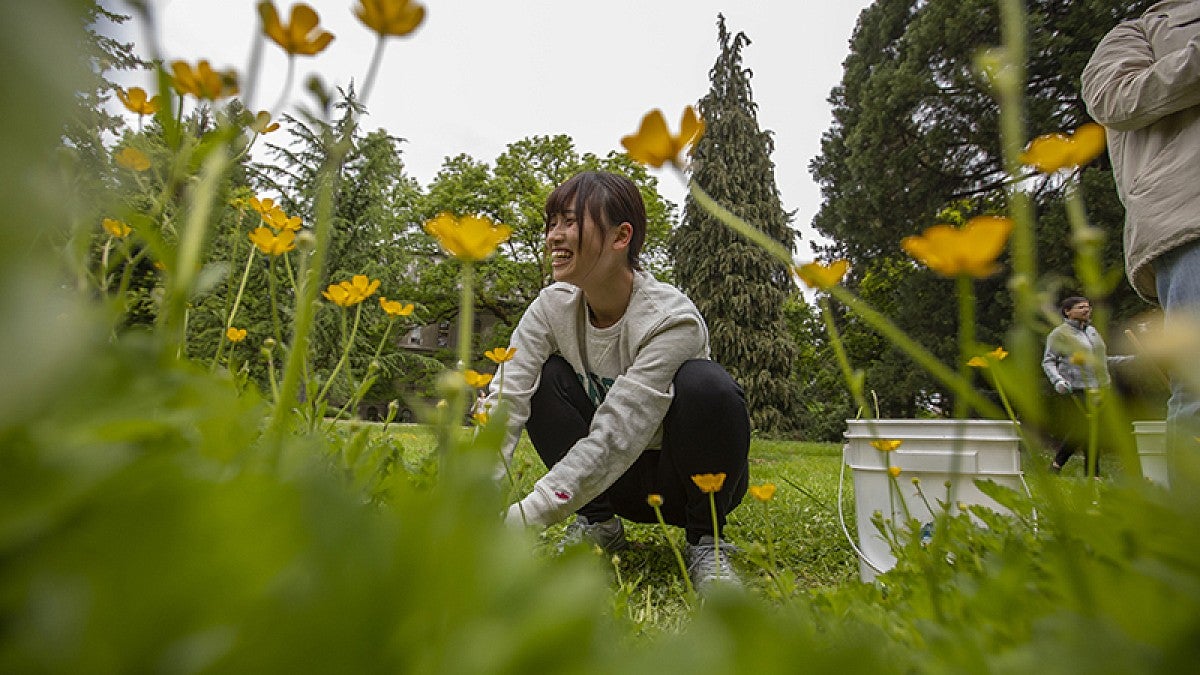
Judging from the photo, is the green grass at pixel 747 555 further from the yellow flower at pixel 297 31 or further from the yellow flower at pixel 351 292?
the yellow flower at pixel 297 31

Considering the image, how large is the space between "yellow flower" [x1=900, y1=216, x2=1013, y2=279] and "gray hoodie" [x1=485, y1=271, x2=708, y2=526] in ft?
2.77

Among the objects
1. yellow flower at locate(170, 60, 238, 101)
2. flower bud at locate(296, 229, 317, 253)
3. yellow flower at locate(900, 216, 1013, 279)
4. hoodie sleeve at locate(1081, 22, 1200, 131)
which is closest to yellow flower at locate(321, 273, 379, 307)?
flower bud at locate(296, 229, 317, 253)

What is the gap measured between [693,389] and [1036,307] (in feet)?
3.98

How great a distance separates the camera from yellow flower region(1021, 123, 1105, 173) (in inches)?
16.9

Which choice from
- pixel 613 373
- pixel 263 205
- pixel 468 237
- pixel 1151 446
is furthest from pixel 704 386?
pixel 468 237

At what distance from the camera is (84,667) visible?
0.15m

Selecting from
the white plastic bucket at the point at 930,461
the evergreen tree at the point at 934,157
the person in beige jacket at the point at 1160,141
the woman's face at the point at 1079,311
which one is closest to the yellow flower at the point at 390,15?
the white plastic bucket at the point at 930,461

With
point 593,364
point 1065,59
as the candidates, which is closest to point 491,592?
point 593,364

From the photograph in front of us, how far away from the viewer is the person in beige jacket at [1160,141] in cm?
138

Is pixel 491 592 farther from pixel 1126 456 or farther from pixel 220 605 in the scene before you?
pixel 1126 456

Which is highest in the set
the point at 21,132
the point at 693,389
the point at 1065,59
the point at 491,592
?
the point at 1065,59

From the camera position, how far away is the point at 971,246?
33 centimetres

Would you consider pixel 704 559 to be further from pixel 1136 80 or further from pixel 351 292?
pixel 1136 80

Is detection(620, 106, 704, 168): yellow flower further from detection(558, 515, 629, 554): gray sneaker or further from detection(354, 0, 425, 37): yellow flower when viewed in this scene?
detection(558, 515, 629, 554): gray sneaker
